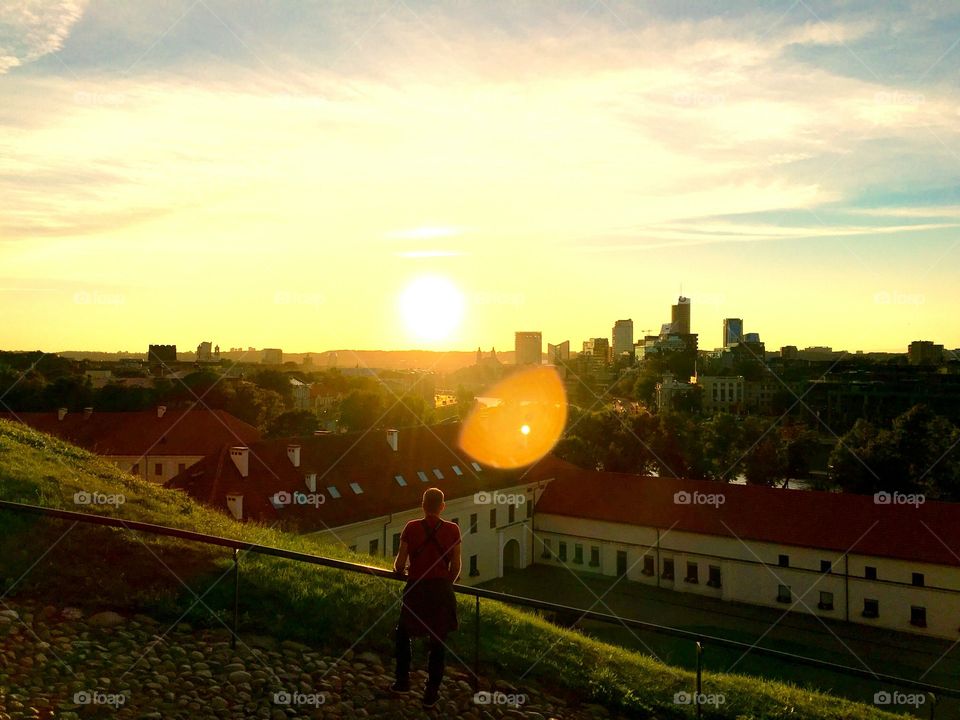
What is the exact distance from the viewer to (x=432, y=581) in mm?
7133

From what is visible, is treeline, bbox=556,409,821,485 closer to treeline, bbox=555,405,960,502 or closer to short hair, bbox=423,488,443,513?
treeline, bbox=555,405,960,502

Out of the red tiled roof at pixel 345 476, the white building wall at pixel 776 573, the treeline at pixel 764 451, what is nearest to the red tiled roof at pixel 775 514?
the white building wall at pixel 776 573

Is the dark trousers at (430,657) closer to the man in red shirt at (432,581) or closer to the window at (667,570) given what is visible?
the man in red shirt at (432,581)

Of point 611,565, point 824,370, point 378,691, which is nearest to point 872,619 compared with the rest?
A: point 611,565

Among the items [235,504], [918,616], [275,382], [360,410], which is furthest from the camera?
[275,382]

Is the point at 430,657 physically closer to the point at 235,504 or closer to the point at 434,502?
the point at 434,502

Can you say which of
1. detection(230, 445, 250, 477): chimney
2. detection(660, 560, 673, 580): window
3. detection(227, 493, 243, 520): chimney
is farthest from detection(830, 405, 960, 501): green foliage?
detection(227, 493, 243, 520): chimney

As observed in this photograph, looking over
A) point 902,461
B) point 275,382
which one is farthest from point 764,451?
point 275,382

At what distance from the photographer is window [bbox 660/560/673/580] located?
129 ft

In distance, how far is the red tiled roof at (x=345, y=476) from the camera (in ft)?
101

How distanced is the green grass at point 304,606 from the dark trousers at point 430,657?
157 centimetres

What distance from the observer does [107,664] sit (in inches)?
293

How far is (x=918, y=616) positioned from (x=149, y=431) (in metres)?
47.5

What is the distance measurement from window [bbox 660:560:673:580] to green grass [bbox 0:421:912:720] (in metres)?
27.3
